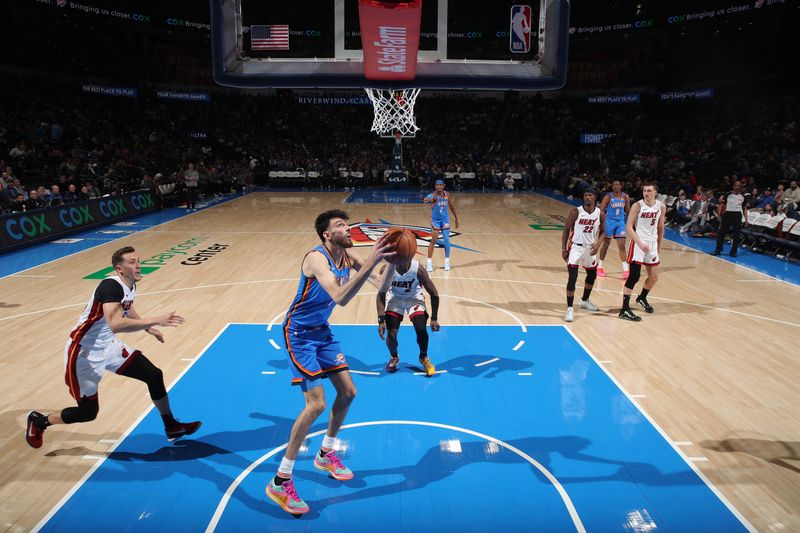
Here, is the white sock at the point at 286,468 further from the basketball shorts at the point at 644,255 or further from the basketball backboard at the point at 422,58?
the basketball shorts at the point at 644,255

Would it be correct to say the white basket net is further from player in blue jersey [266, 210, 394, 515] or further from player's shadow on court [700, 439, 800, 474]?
player's shadow on court [700, 439, 800, 474]

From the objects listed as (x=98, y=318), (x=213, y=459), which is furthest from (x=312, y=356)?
(x=98, y=318)

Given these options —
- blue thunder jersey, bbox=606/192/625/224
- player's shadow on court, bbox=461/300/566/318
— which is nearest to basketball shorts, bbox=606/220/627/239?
blue thunder jersey, bbox=606/192/625/224

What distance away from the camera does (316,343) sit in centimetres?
431

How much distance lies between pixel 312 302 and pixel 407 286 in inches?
82.4

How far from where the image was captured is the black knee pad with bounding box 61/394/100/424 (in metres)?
4.59

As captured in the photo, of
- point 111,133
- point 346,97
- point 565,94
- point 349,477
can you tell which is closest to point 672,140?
point 565,94

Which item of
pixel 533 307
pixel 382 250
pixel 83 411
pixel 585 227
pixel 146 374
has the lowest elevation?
pixel 533 307

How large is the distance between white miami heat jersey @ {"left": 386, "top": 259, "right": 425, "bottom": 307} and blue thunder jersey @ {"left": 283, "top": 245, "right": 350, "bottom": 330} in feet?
6.02

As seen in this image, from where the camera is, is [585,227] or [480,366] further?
[585,227]

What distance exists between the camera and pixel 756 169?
20938 mm

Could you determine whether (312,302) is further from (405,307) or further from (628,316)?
(628,316)

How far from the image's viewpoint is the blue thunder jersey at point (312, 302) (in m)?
4.18

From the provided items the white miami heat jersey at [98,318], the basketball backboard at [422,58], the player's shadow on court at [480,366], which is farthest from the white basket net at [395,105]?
the white miami heat jersey at [98,318]
